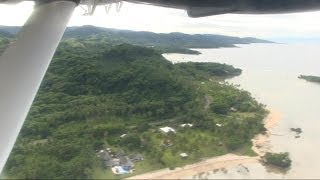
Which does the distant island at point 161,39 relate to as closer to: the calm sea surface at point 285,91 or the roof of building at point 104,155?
the calm sea surface at point 285,91

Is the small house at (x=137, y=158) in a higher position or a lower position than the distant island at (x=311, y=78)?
higher

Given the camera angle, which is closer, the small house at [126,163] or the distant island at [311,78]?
the small house at [126,163]

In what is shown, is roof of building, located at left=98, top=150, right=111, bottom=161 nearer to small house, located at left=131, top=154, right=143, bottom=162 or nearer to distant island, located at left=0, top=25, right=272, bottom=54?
small house, located at left=131, top=154, right=143, bottom=162

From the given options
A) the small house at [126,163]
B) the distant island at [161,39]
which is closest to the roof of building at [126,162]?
the small house at [126,163]

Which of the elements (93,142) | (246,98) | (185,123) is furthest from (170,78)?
(93,142)

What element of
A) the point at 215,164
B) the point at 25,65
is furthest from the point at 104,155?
the point at 25,65

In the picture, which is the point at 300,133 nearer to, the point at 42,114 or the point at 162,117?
the point at 162,117
